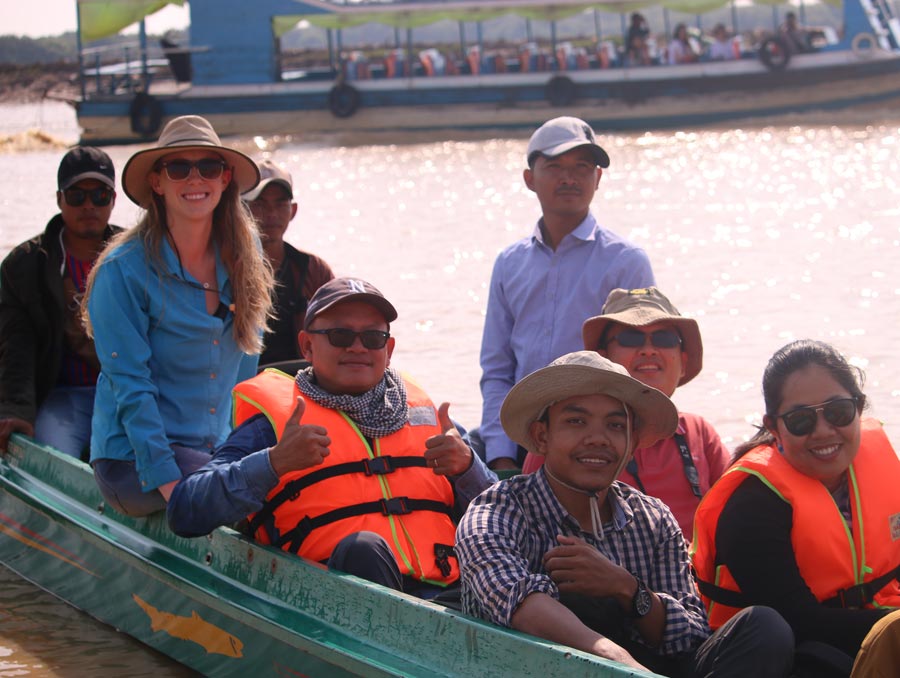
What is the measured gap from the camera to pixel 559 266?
4.56 metres

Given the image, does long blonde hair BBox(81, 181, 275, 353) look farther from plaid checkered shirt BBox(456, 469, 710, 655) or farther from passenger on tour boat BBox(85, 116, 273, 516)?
plaid checkered shirt BBox(456, 469, 710, 655)

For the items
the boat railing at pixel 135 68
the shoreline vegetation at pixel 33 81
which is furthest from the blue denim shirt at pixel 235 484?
the shoreline vegetation at pixel 33 81

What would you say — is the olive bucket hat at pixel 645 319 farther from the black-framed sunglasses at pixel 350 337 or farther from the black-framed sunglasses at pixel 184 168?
the black-framed sunglasses at pixel 184 168

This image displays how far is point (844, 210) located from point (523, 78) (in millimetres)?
10289

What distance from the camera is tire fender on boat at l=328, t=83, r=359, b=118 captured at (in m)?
26.5

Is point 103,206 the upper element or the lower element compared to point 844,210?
upper

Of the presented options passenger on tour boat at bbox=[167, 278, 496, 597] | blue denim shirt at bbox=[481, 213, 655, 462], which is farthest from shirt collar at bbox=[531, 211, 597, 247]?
passenger on tour boat at bbox=[167, 278, 496, 597]

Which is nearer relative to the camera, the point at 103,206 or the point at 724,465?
the point at 724,465

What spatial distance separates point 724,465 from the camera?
154 inches

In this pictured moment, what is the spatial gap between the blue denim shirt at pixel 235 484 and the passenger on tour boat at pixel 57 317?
162 centimetres

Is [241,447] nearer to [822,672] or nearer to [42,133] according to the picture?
[822,672]

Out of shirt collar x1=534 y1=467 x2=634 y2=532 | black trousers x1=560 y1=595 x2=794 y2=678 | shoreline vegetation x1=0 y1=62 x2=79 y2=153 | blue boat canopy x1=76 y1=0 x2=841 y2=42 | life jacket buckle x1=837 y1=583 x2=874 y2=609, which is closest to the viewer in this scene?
black trousers x1=560 y1=595 x2=794 y2=678

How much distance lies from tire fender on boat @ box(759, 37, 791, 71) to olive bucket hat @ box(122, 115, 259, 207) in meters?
23.0

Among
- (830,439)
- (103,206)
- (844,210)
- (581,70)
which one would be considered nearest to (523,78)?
(581,70)
